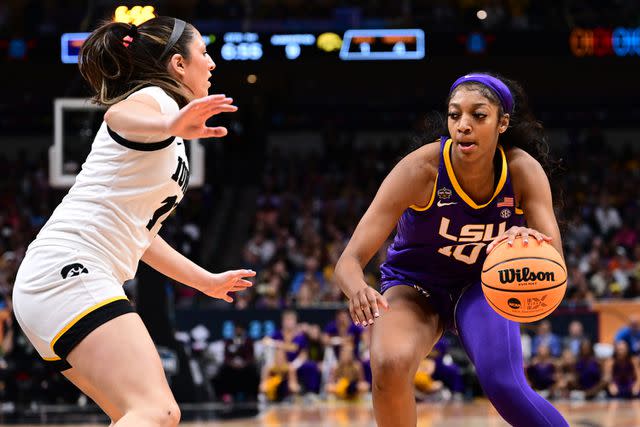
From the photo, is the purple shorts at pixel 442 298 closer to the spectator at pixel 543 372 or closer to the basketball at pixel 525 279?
the basketball at pixel 525 279

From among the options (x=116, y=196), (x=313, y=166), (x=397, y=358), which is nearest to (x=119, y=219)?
(x=116, y=196)

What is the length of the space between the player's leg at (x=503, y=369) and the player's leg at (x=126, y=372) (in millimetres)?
1568

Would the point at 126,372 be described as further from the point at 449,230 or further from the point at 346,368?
the point at 346,368

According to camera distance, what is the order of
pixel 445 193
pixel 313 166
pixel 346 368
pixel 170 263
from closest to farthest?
1. pixel 170 263
2. pixel 445 193
3. pixel 346 368
4. pixel 313 166

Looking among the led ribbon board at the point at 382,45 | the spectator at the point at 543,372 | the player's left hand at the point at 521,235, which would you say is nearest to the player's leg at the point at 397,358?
the player's left hand at the point at 521,235

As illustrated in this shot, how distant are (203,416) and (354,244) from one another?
7.00 meters

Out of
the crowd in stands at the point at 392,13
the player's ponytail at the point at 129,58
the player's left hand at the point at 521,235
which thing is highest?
the crowd in stands at the point at 392,13

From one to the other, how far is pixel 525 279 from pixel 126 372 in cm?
180

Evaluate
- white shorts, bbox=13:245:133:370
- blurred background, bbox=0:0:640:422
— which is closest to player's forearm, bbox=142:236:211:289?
white shorts, bbox=13:245:133:370

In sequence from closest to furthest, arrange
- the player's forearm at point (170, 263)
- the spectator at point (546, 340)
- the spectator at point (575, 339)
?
the player's forearm at point (170, 263)
the spectator at point (546, 340)
the spectator at point (575, 339)

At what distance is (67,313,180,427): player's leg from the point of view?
10.8 feet

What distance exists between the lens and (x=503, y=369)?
434 centimetres

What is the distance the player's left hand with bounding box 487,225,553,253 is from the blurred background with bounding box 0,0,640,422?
0.88 metres

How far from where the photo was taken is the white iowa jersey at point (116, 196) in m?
3.58
